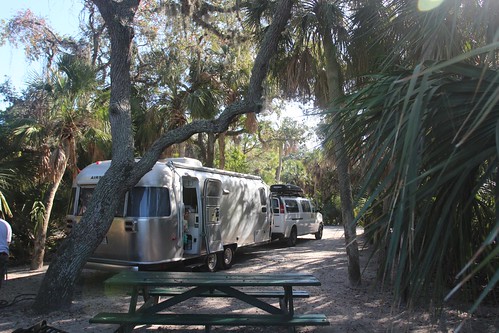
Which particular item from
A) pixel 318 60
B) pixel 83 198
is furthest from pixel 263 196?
pixel 83 198

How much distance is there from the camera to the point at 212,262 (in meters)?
10.9

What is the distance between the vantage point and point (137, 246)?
8.55 m

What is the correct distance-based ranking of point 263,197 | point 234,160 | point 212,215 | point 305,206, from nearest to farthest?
point 212,215 → point 263,197 → point 305,206 → point 234,160

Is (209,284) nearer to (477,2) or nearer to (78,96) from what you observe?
(477,2)

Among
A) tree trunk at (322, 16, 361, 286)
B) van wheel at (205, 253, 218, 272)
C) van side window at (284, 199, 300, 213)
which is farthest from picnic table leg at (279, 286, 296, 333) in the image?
van side window at (284, 199, 300, 213)

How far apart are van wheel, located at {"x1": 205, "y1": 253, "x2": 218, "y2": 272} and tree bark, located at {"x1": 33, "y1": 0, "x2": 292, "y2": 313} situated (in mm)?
4034

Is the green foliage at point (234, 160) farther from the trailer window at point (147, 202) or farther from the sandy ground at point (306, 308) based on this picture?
the trailer window at point (147, 202)

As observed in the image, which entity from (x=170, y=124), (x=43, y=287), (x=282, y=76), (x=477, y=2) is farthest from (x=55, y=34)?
(x=477, y=2)

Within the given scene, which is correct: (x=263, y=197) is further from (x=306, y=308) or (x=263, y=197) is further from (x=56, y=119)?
(x=306, y=308)

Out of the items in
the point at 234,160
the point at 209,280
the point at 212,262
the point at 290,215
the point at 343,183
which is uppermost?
the point at 234,160

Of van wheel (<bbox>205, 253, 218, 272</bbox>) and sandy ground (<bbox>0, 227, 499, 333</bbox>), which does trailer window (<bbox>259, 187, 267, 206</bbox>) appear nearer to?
sandy ground (<bbox>0, 227, 499, 333</bbox>)

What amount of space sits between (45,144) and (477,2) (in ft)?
31.7

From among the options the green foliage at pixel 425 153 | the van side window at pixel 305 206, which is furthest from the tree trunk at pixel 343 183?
the van side window at pixel 305 206

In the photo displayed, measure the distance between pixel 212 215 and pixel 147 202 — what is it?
87.3 inches
